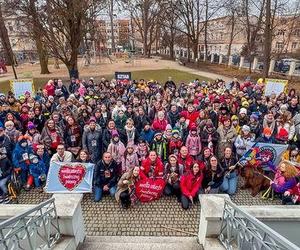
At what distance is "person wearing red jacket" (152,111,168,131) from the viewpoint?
9231 millimetres

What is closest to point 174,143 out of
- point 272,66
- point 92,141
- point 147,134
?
point 147,134

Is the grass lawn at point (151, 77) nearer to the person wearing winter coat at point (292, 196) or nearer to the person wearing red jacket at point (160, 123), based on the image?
the person wearing red jacket at point (160, 123)

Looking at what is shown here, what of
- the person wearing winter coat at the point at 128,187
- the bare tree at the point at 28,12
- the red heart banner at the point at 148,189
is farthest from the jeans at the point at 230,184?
the bare tree at the point at 28,12

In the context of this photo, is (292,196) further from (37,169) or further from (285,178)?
(37,169)

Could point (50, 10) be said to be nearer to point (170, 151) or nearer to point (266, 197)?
point (170, 151)

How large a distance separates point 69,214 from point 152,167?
9.72ft

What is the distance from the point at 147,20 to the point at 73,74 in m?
34.6

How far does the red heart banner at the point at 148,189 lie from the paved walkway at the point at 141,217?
168mm

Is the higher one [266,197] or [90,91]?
[90,91]

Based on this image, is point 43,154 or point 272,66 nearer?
point 43,154

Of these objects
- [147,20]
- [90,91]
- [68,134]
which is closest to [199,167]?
[68,134]

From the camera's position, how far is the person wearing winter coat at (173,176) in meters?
7.11

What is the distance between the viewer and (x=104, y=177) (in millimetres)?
7223

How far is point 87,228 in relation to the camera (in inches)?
242
